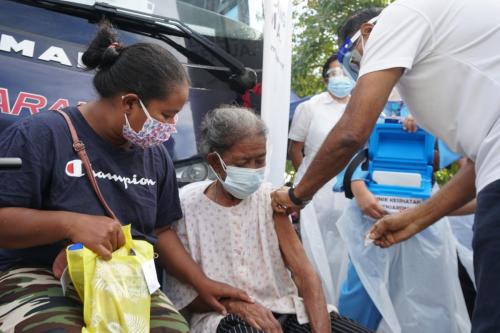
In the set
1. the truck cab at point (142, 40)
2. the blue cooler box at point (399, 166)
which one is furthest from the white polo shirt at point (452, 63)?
the truck cab at point (142, 40)

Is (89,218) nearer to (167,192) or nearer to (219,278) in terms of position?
(167,192)

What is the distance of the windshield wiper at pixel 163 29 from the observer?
253 cm

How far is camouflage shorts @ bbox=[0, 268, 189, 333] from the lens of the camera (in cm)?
147

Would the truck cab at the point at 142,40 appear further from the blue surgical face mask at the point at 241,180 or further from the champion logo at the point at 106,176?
the champion logo at the point at 106,176

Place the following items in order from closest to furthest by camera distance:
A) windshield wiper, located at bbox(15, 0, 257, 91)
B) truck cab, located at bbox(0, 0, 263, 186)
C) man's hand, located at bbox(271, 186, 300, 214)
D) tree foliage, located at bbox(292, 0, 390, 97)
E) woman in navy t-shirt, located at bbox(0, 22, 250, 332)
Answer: woman in navy t-shirt, located at bbox(0, 22, 250, 332) < man's hand, located at bbox(271, 186, 300, 214) < truck cab, located at bbox(0, 0, 263, 186) < windshield wiper, located at bbox(15, 0, 257, 91) < tree foliage, located at bbox(292, 0, 390, 97)

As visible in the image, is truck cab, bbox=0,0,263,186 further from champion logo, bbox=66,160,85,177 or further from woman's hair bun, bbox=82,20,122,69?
champion logo, bbox=66,160,85,177

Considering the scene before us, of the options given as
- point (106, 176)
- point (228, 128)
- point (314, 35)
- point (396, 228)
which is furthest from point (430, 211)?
point (314, 35)

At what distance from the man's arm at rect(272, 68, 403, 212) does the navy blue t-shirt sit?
558 millimetres

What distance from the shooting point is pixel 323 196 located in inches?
141

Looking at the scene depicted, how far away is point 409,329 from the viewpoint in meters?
2.67

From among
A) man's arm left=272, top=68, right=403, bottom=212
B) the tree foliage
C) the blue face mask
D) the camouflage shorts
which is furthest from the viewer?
the tree foliage

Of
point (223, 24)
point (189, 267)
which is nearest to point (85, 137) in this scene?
point (189, 267)

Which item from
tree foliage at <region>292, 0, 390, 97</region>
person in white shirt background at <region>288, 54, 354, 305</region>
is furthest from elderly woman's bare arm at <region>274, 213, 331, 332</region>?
tree foliage at <region>292, 0, 390, 97</region>

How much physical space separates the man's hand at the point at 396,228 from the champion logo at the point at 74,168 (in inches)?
44.2
